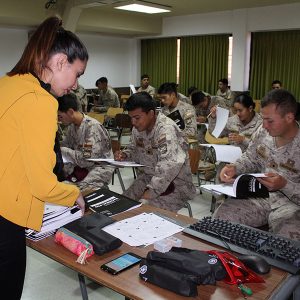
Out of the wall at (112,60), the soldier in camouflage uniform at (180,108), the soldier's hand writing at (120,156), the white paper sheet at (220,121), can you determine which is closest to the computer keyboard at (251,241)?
the soldier's hand writing at (120,156)

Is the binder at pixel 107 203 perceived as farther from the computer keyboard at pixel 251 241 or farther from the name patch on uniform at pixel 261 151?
the name patch on uniform at pixel 261 151

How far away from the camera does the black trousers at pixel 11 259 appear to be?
1.16 metres

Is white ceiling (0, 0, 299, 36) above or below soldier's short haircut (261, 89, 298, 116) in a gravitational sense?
above

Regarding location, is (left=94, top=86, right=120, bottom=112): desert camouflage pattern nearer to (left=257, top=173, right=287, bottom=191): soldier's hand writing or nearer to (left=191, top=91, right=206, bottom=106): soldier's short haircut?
(left=191, top=91, right=206, bottom=106): soldier's short haircut

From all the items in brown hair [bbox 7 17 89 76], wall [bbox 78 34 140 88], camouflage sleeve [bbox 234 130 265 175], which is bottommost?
camouflage sleeve [bbox 234 130 265 175]

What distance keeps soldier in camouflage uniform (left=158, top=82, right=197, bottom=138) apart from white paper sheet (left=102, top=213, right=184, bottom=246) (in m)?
3.46

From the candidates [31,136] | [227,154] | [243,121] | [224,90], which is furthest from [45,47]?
[224,90]

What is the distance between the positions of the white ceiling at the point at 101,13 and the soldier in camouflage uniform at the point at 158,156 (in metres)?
4.83

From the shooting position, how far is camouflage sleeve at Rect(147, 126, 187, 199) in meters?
2.24

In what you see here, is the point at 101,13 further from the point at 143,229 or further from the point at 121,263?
the point at 121,263

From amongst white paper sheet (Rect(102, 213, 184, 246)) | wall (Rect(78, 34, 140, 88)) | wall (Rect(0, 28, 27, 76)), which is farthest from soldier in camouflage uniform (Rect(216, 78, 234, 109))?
white paper sheet (Rect(102, 213, 184, 246))

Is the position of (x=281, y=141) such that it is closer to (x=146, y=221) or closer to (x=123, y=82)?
(x=146, y=221)

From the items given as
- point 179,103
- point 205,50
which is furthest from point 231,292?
point 205,50

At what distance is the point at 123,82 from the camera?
1162 centimetres
